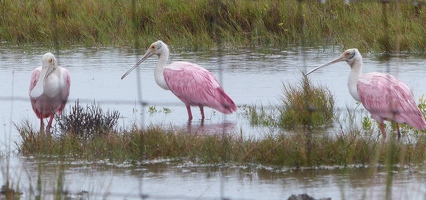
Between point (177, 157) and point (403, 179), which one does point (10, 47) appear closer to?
point (177, 157)

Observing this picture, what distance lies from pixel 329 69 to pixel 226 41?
8.04 ft

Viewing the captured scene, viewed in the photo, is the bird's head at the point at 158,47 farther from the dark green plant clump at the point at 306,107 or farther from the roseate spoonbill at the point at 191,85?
the dark green plant clump at the point at 306,107

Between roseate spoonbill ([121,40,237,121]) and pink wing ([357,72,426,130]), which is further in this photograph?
roseate spoonbill ([121,40,237,121])

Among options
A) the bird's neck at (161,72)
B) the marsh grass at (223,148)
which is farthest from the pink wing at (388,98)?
the bird's neck at (161,72)

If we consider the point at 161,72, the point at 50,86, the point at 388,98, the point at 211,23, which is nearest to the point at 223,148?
the point at 388,98

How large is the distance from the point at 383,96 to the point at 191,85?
2361 millimetres

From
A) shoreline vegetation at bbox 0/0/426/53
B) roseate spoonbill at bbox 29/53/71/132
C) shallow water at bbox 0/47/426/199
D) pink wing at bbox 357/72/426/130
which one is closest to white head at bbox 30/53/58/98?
roseate spoonbill at bbox 29/53/71/132

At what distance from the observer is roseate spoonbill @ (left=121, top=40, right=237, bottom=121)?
10.1 metres

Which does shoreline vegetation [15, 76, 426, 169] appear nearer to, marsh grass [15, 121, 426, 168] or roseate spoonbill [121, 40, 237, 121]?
marsh grass [15, 121, 426, 168]

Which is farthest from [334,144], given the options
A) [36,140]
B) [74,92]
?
[74,92]

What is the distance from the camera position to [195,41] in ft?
46.8

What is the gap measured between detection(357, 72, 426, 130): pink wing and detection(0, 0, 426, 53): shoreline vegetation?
464 centimetres

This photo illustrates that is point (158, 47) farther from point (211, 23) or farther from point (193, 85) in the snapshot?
point (211, 23)

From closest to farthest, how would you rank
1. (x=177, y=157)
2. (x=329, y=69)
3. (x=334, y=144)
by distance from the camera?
(x=334, y=144) < (x=177, y=157) < (x=329, y=69)
